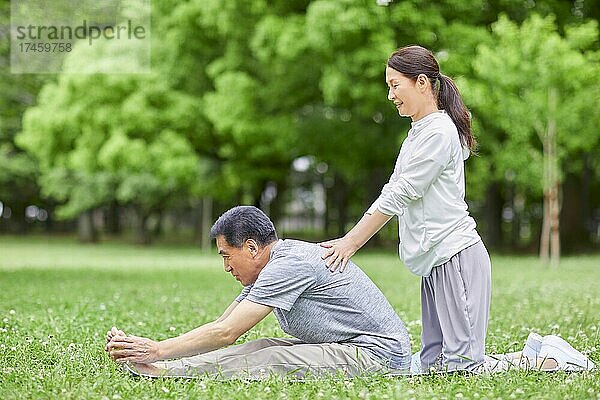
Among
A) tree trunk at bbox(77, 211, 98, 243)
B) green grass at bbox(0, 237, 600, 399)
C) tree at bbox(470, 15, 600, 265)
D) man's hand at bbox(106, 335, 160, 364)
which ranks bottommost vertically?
tree trunk at bbox(77, 211, 98, 243)

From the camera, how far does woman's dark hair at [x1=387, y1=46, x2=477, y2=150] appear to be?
542 centimetres

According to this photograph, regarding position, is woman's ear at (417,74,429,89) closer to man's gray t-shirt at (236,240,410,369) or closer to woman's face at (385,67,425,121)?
woman's face at (385,67,425,121)

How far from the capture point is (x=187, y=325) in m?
8.45

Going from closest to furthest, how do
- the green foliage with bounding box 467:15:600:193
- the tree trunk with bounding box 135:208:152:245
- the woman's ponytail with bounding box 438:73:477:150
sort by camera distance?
the woman's ponytail with bounding box 438:73:477:150 → the green foliage with bounding box 467:15:600:193 → the tree trunk with bounding box 135:208:152:245

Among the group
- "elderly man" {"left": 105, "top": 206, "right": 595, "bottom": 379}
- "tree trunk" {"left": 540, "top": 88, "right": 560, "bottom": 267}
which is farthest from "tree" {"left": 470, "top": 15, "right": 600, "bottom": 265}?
"elderly man" {"left": 105, "top": 206, "right": 595, "bottom": 379}

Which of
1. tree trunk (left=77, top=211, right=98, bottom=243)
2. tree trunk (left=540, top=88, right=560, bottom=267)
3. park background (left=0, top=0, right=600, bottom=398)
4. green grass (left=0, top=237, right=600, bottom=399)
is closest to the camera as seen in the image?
green grass (left=0, top=237, right=600, bottom=399)

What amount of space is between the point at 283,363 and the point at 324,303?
45 centimetres

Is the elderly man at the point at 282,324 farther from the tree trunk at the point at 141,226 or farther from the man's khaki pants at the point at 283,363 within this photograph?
the tree trunk at the point at 141,226

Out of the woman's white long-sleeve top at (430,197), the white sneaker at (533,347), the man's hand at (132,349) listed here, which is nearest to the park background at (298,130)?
the white sneaker at (533,347)

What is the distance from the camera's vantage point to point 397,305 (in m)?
10.8

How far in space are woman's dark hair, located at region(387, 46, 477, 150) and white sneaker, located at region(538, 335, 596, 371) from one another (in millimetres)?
1354

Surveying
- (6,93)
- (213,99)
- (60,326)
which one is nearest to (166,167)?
(213,99)

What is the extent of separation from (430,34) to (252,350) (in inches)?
706

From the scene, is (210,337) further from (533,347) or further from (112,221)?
(112,221)
